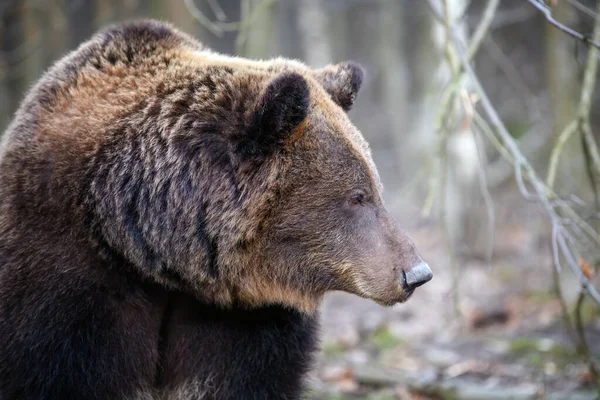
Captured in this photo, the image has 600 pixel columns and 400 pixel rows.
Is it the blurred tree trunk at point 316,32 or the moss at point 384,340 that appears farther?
the blurred tree trunk at point 316,32

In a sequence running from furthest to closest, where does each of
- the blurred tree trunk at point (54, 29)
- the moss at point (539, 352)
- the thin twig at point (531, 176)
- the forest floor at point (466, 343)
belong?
the blurred tree trunk at point (54, 29), the moss at point (539, 352), the forest floor at point (466, 343), the thin twig at point (531, 176)

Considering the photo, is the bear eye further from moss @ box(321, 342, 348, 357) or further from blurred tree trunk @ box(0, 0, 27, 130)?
blurred tree trunk @ box(0, 0, 27, 130)

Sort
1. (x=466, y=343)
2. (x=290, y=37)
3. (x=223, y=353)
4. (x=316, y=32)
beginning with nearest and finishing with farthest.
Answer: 1. (x=223, y=353)
2. (x=466, y=343)
3. (x=316, y=32)
4. (x=290, y=37)

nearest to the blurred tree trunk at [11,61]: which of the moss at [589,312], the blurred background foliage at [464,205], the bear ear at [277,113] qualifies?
the blurred background foliage at [464,205]

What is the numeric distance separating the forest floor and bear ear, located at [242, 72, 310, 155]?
6.59ft

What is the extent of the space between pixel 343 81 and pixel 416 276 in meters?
1.41

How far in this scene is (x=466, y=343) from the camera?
834 centimetres

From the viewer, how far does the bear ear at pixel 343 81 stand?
4.57 metres

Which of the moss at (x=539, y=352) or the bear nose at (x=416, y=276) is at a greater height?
the bear nose at (x=416, y=276)

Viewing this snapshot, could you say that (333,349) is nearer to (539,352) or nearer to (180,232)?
(539,352)

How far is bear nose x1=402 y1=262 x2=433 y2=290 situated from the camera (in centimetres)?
393

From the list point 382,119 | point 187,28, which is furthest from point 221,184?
point 382,119

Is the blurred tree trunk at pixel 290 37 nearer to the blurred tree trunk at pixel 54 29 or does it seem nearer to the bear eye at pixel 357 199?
the blurred tree trunk at pixel 54 29

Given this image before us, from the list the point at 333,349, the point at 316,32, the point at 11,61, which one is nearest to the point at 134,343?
the point at 333,349
